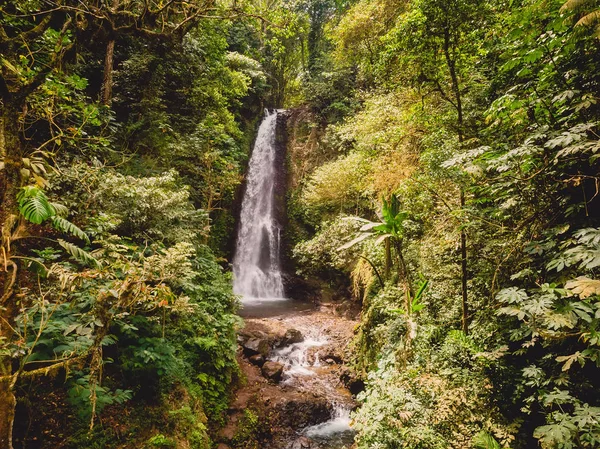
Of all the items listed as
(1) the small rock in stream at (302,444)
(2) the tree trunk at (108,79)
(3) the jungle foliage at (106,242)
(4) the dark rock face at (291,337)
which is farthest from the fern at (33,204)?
(4) the dark rock face at (291,337)

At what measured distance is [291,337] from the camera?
32.5 feet

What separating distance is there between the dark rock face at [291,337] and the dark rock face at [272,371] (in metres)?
1.42

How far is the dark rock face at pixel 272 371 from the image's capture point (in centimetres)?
790

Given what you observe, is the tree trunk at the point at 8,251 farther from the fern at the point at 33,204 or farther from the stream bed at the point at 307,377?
the stream bed at the point at 307,377

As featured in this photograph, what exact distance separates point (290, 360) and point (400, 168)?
6384 millimetres

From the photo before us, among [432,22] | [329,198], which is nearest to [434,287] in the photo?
[432,22]

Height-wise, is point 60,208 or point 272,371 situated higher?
point 60,208

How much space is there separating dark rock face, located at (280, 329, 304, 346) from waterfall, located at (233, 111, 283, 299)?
20.3 ft

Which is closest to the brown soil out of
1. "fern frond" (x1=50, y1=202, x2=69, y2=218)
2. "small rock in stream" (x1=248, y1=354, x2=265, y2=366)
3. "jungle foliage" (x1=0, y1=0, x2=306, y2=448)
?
"small rock in stream" (x1=248, y1=354, x2=265, y2=366)

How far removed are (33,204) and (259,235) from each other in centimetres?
1545

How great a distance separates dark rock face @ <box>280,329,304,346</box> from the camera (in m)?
9.71

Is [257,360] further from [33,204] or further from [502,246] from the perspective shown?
[33,204]

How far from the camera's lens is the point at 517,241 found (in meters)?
3.87

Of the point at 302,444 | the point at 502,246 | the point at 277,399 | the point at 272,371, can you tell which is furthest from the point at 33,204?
the point at 272,371
